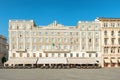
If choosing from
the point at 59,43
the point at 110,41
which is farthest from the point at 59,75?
the point at 110,41

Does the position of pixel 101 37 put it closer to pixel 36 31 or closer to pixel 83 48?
pixel 83 48

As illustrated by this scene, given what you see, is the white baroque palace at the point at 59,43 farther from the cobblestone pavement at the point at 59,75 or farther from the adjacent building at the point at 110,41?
the cobblestone pavement at the point at 59,75

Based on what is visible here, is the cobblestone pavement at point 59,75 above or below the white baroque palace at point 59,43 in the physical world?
below

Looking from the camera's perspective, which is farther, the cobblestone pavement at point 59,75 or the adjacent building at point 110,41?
the adjacent building at point 110,41

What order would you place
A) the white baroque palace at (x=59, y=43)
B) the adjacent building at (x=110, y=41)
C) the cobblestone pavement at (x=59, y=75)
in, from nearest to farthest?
1. the cobblestone pavement at (x=59, y=75)
2. the white baroque palace at (x=59, y=43)
3. the adjacent building at (x=110, y=41)

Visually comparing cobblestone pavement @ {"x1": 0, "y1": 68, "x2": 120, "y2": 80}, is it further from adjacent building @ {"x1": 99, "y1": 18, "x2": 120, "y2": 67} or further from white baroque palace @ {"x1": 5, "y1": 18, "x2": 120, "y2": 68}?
adjacent building @ {"x1": 99, "y1": 18, "x2": 120, "y2": 67}

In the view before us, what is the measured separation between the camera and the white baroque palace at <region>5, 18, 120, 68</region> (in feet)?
268

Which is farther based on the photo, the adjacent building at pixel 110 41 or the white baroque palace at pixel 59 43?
the adjacent building at pixel 110 41

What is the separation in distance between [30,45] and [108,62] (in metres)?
25.3

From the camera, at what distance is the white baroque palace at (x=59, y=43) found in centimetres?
8169

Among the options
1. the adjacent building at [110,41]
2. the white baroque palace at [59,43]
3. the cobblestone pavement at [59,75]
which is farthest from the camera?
the adjacent building at [110,41]

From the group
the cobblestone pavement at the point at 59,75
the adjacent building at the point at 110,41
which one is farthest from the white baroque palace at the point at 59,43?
the cobblestone pavement at the point at 59,75

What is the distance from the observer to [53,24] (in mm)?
83062

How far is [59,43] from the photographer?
82.0 m
